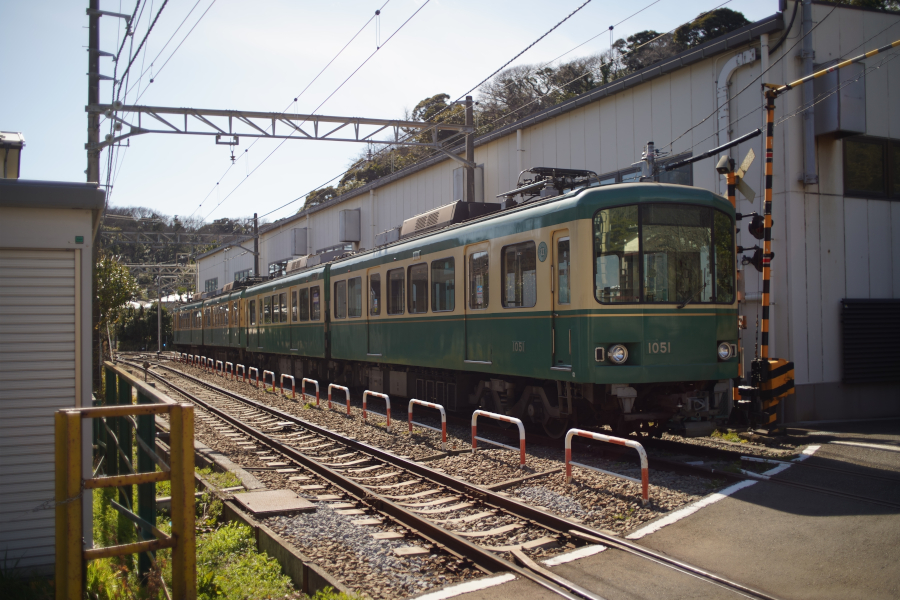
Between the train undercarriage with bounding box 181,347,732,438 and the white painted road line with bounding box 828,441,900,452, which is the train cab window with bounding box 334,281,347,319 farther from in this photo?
the white painted road line with bounding box 828,441,900,452

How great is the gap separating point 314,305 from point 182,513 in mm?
14591

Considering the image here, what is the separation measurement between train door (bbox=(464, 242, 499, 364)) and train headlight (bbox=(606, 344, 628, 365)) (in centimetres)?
238

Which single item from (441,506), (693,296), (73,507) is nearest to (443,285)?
(693,296)

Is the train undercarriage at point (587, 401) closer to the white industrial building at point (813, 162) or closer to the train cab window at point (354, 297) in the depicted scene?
the train cab window at point (354, 297)

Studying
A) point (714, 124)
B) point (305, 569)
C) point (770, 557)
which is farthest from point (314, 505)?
point (714, 124)

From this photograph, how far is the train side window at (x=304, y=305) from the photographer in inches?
743

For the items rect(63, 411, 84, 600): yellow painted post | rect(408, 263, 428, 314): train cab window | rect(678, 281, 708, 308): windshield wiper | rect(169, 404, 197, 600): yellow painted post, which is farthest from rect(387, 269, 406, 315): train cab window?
rect(63, 411, 84, 600): yellow painted post

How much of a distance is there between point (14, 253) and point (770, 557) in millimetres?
5522

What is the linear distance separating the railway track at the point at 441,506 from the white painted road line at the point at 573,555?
0.38 feet

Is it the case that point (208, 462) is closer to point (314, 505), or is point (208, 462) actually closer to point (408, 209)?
point (314, 505)

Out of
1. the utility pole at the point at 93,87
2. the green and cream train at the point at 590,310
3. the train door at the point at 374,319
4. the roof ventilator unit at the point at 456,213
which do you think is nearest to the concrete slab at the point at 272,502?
the green and cream train at the point at 590,310

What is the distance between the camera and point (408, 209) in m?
25.3

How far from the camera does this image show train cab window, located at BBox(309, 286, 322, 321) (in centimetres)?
1803

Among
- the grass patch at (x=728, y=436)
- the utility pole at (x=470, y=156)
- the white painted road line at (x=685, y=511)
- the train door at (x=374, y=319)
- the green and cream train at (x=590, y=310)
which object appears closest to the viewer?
the white painted road line at (x=685, y=511)
